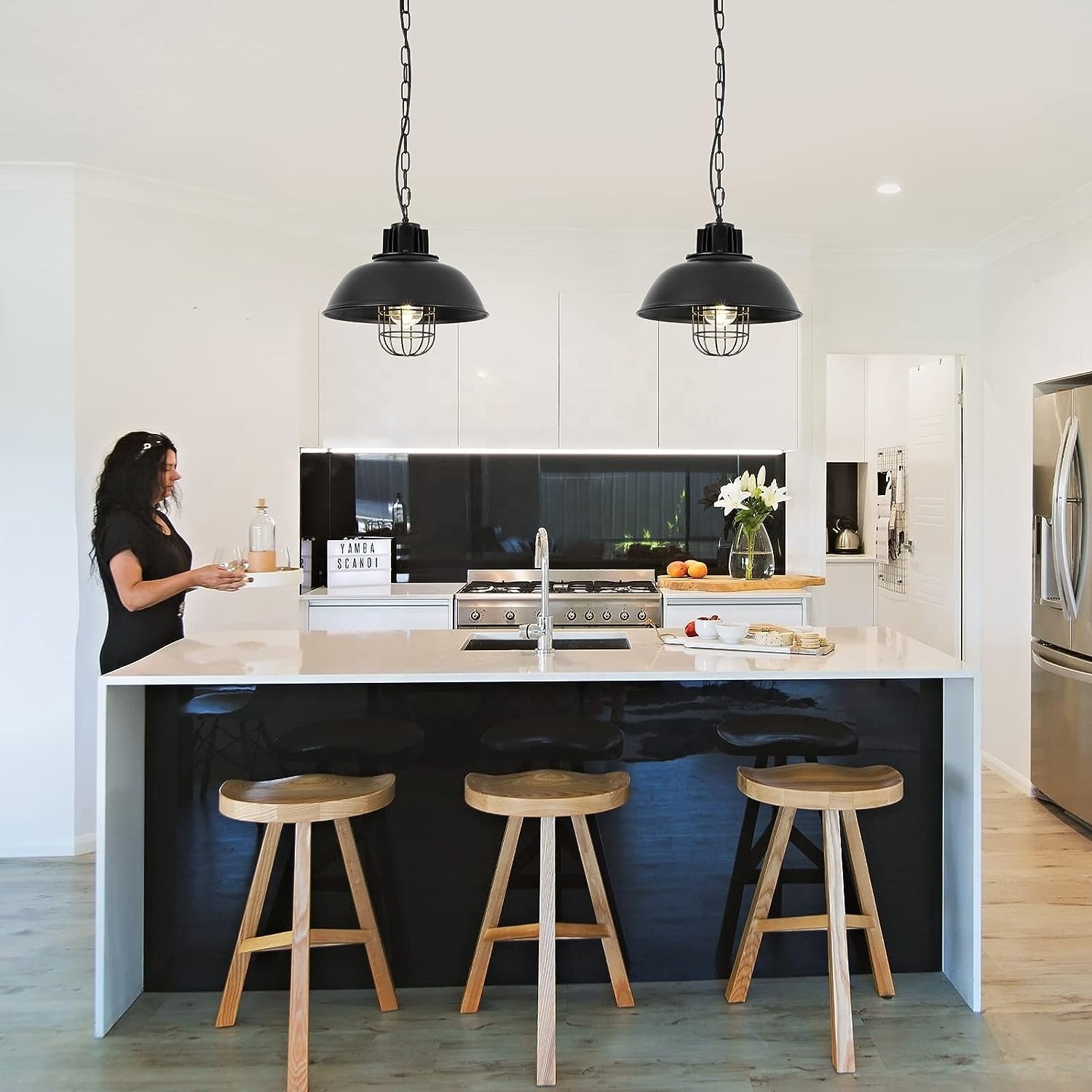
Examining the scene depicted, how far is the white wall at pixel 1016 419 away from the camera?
14.7 ft

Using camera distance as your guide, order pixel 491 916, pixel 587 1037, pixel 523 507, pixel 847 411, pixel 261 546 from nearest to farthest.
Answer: pixel 587 1037, pixel 491 916, pixel 261 546, pixel 523 507, pixel 847 411

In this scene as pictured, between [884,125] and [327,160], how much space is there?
6.83ft

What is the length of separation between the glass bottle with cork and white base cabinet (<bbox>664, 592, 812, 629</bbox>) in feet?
6.59

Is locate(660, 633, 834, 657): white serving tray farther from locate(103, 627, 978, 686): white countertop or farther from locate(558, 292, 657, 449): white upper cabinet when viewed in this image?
locate(558, 292, 657, 449): white upper cabinet

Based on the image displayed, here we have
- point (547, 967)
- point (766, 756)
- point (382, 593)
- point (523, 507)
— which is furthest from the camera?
point (523, 507)

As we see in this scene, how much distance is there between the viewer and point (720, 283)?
8.25ft

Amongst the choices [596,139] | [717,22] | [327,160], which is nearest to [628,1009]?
[717,22]

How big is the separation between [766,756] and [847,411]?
463 centimetres

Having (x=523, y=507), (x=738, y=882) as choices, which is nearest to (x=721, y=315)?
(x=738, y=882)

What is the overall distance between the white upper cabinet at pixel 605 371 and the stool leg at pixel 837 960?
9.07ft

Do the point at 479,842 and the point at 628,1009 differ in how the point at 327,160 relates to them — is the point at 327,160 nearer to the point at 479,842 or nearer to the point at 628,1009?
the point at 479,842

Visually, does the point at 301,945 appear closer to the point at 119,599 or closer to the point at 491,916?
the point at 491,916

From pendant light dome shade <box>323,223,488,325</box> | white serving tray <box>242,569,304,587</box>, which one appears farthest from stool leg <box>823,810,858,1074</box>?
white serving tray <box>242,569,304,587</box>

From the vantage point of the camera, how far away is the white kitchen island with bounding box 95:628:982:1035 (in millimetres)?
2621
